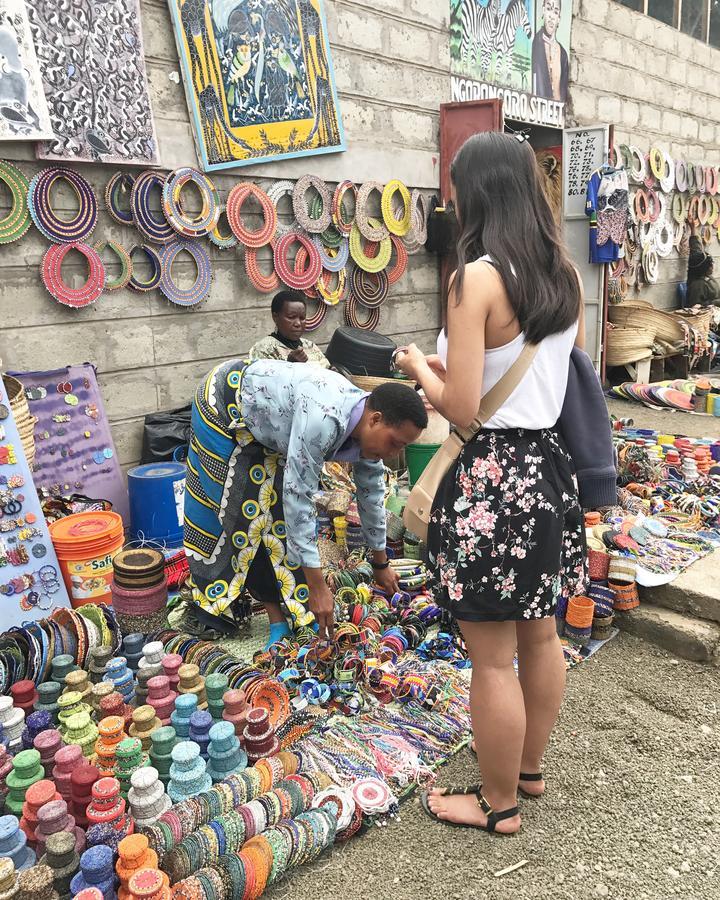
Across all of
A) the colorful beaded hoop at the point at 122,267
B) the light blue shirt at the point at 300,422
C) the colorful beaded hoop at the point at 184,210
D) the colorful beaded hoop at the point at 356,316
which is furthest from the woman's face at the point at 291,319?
the light blue shirt at the point at 300,422

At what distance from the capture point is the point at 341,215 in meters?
5.40

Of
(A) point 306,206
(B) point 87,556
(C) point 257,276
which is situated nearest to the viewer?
(B) point 87,556

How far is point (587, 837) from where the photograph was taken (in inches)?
80.9

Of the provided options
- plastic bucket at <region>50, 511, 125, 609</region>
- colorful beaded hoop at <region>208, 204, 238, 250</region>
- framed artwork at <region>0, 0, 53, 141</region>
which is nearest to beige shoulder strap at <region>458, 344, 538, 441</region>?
plastic bucket at <region>50, 511, 125, 609</region>

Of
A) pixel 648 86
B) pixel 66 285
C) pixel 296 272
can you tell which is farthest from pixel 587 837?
pixel 648 86

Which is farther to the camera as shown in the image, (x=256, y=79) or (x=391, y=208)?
(x=391, y=208)

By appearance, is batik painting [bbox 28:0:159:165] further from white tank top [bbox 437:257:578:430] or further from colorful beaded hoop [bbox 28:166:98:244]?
white tank top [bbox 437:257:578:430]

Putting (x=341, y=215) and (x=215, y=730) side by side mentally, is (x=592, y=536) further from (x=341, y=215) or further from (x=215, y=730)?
(x=341, y=215)

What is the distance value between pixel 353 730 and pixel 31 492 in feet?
6.29

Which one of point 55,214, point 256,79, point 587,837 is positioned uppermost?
point 256,79

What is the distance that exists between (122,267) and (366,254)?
2.16 m

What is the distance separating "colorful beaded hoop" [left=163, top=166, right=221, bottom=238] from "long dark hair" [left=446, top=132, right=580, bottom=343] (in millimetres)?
3041

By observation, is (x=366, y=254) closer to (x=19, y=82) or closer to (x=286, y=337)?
(x=286, y=337)

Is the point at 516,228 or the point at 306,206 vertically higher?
the point at 306,206
